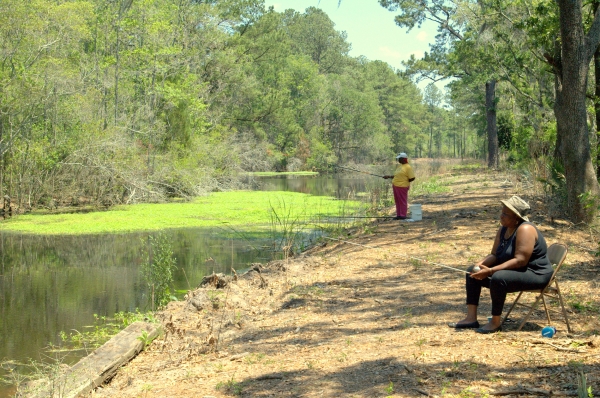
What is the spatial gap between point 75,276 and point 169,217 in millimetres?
7913

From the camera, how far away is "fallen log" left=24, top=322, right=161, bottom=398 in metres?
6.05

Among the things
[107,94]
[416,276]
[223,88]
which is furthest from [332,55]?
[416,276]

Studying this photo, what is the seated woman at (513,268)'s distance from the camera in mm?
6277

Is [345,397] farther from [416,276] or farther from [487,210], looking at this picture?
[487,210]

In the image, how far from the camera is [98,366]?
673cm

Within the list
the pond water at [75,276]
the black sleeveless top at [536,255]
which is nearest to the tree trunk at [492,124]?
the pond water at [75,276]

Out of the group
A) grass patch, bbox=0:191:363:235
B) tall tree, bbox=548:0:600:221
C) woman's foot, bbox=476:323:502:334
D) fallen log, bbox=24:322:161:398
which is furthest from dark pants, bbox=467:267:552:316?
grass patch, bbox=0:191:363:235

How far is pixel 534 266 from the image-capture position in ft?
20.9

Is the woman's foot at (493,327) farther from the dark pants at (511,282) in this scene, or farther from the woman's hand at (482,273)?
the woman's hand at (482,273)

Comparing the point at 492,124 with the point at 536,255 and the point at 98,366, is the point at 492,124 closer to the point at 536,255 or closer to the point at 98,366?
the point at 536,255

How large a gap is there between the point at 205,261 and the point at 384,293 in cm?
641

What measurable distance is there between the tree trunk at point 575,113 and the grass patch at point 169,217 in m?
6.19

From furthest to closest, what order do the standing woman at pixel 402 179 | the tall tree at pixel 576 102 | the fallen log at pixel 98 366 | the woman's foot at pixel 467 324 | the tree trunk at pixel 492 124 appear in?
the tree trunk at pixel 492 124 → the standing woman at pixel 402 179 → the tall tree at pixel 576 102 → the woman's foot at pixel 467 324 → the fallen log at pixel 98 366

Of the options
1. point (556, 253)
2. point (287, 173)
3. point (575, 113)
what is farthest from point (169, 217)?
point (287, 173)
